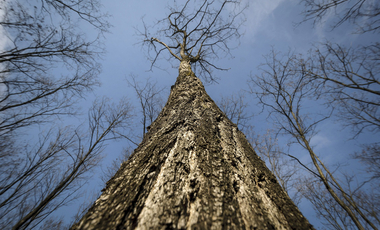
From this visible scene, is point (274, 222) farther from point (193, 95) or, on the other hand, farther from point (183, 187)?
point (193, 95)

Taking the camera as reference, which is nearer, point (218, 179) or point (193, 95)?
point (218, 179)

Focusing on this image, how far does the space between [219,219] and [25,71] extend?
434 centimetres

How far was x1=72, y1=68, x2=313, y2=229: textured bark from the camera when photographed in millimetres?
673

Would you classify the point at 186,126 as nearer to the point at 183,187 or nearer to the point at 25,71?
the point at 183,187

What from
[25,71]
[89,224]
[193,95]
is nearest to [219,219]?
[89,224]

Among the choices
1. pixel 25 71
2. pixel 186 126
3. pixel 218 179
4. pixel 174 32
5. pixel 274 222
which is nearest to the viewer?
pixel 274 222

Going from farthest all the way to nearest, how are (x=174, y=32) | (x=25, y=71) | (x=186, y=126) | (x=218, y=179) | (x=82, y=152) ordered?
(x=174, y=32), (x=82, y=152), (x=25, y=71), (x=186, y=126), (x=218, y=179)

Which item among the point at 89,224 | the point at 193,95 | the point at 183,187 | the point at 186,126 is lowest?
the point at 89,224

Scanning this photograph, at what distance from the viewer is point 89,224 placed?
67cm

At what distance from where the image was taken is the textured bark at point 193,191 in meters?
0.67

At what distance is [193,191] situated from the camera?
81cm

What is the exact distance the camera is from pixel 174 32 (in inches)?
267

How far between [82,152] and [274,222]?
5184 millimetres

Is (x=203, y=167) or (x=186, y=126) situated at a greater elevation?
(x=186, y=126)
